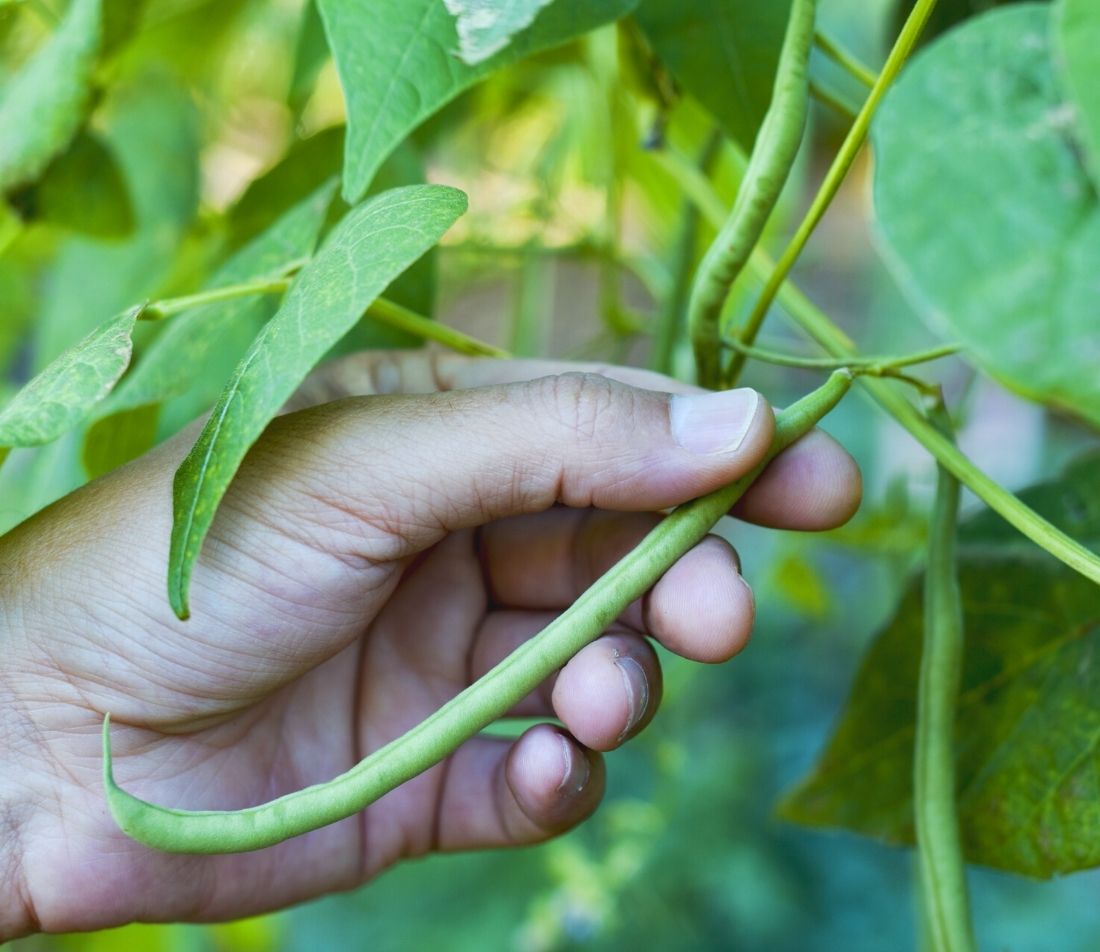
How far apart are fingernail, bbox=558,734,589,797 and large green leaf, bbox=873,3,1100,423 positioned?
25 centimetres

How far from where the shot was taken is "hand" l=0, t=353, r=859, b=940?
15.8 inches

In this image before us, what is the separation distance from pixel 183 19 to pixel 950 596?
2.06 ft

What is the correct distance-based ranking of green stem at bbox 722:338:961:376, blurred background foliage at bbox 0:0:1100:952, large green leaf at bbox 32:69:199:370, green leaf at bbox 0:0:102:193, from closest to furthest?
green stem at bbox 722:338:961:376 → green leaf at bbox 0:0:102:193 → blurred background foliage at bbox 0:0:1100:952 → large green leaf at bbox 32:69:199:370

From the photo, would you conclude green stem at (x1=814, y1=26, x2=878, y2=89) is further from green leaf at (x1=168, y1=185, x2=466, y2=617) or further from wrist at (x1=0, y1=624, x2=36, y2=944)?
wrist at (x1=0, y1=624, x2=36, y2=944)

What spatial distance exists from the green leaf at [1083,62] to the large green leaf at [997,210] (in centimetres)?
3

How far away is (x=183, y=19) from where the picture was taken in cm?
75

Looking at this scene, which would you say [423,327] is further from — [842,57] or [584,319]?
[584,319]

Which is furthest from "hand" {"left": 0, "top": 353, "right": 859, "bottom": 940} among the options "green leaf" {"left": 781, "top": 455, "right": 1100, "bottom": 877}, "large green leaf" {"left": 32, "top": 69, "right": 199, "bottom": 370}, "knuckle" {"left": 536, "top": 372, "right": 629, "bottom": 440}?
"large green leaf" {"left": 32, "top": 69, "right": 199, "bottom": 370}

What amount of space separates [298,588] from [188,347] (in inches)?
4.2

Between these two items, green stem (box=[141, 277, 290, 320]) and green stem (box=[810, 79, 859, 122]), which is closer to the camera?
green stem (box=[141, 277, 290, 320])

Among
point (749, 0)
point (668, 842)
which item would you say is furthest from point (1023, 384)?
point (668, 842)

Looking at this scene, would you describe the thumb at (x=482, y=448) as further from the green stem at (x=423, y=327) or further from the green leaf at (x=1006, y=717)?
the green leaf at (x=1006, y=717)

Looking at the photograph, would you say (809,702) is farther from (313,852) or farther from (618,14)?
(618,14)

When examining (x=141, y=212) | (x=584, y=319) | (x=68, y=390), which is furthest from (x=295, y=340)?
(x=584, y=319)
